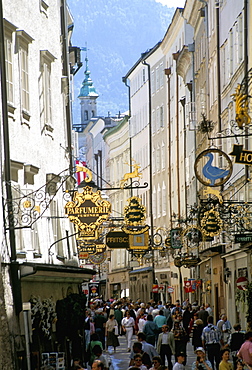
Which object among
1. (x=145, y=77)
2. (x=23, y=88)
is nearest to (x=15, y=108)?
(x=23, y=88)

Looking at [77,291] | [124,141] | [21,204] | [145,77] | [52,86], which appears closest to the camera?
[21,204]

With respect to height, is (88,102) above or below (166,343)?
above

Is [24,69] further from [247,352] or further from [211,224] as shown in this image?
[247,352]

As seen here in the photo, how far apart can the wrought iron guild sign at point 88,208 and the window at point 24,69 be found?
2534 mm

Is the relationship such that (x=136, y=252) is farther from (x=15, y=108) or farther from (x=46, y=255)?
(x=15, y=108)

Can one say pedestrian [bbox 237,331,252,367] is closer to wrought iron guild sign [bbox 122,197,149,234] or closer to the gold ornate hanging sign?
the gold ornate hanging sign

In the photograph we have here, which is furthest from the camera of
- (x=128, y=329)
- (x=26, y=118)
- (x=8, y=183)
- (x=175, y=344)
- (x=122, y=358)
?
(x=128, y=329)

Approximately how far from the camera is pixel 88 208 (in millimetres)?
26547

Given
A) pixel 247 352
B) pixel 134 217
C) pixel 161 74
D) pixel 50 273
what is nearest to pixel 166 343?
pixel 134 217

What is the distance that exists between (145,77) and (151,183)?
35.6 feet

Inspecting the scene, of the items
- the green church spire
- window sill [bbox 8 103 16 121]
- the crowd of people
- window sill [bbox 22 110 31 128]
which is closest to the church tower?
the green church spire

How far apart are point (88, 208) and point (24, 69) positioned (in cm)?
393

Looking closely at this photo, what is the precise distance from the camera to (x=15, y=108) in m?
24.2

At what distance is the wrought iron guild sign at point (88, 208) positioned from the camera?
86.5ft
